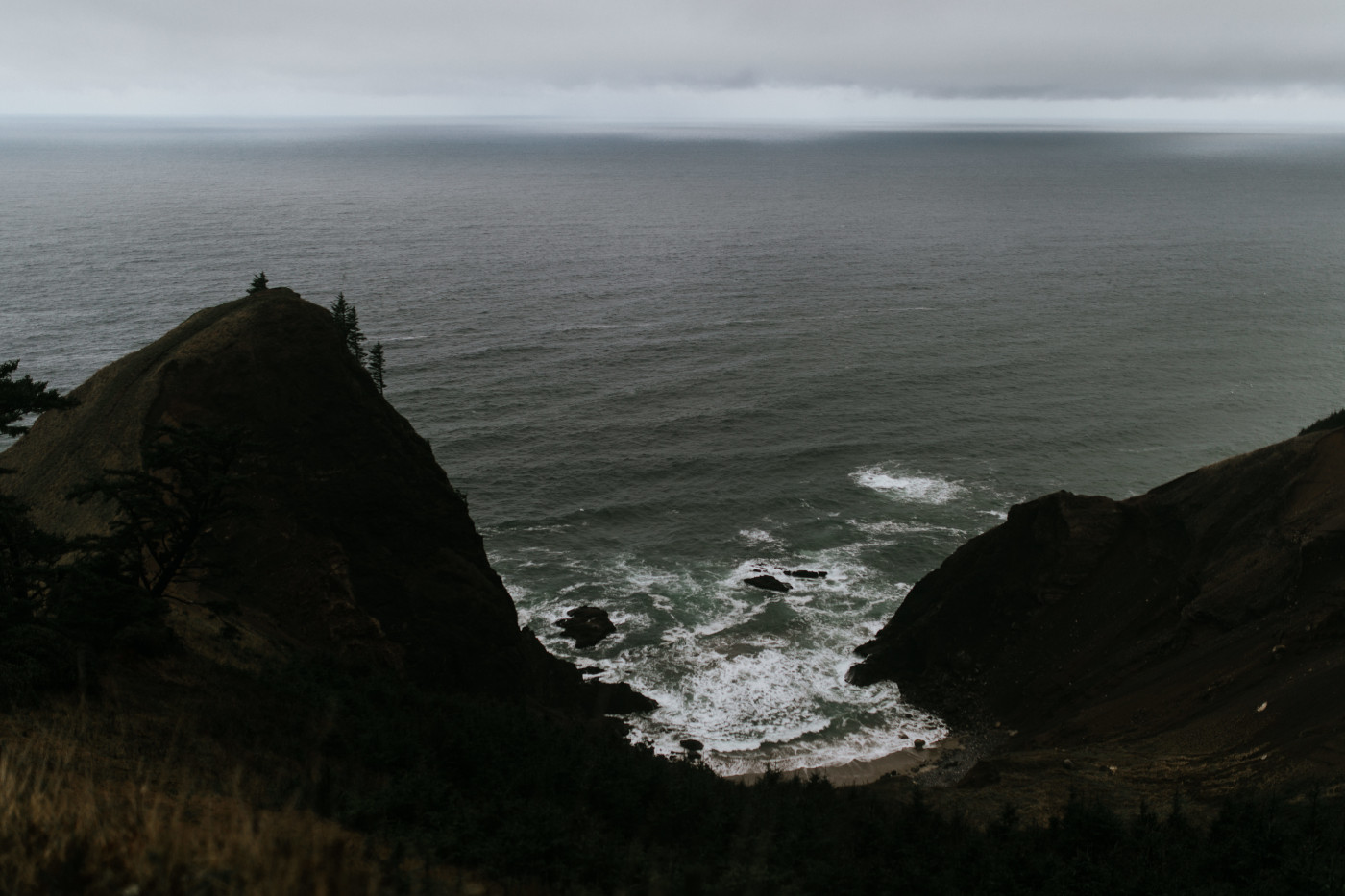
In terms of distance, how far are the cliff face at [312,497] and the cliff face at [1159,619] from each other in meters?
20.1

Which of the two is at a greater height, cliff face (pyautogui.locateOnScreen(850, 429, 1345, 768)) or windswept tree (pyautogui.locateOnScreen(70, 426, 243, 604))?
windswept tree (pyautogui.locateOnScreen(70, 426, 243, 604))

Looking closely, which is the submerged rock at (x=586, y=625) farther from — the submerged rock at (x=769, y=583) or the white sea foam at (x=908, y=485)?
the white sea foam at (x=908, y=485)

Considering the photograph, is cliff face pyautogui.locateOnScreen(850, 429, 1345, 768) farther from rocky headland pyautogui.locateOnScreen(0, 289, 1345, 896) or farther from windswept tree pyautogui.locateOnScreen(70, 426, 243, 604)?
windswept tree pyautogui.locateOnScreen(70, 426, 243, 604)

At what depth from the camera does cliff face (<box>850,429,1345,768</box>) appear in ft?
100

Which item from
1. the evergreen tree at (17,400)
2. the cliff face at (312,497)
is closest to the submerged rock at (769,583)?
the cliff face at (312,497)

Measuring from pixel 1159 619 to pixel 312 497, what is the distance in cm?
3811

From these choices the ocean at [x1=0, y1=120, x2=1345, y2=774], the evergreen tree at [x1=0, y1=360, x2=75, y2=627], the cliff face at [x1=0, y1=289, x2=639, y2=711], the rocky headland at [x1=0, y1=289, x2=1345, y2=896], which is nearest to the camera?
the rocky headland at [x1=0, y1=289, x2=1345, y2=896]

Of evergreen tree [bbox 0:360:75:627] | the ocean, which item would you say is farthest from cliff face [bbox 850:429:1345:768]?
evergreen tree [bbox 0:360:75:627]

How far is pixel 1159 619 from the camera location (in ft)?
129

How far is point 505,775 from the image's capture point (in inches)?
810

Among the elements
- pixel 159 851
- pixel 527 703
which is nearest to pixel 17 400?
pixel 159 851

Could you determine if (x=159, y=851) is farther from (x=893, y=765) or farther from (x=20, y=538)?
(x=893, y=765)

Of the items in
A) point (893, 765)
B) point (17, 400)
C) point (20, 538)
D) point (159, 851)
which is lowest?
point (893, 765)

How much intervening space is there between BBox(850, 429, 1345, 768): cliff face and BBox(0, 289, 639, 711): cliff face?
20124mm
